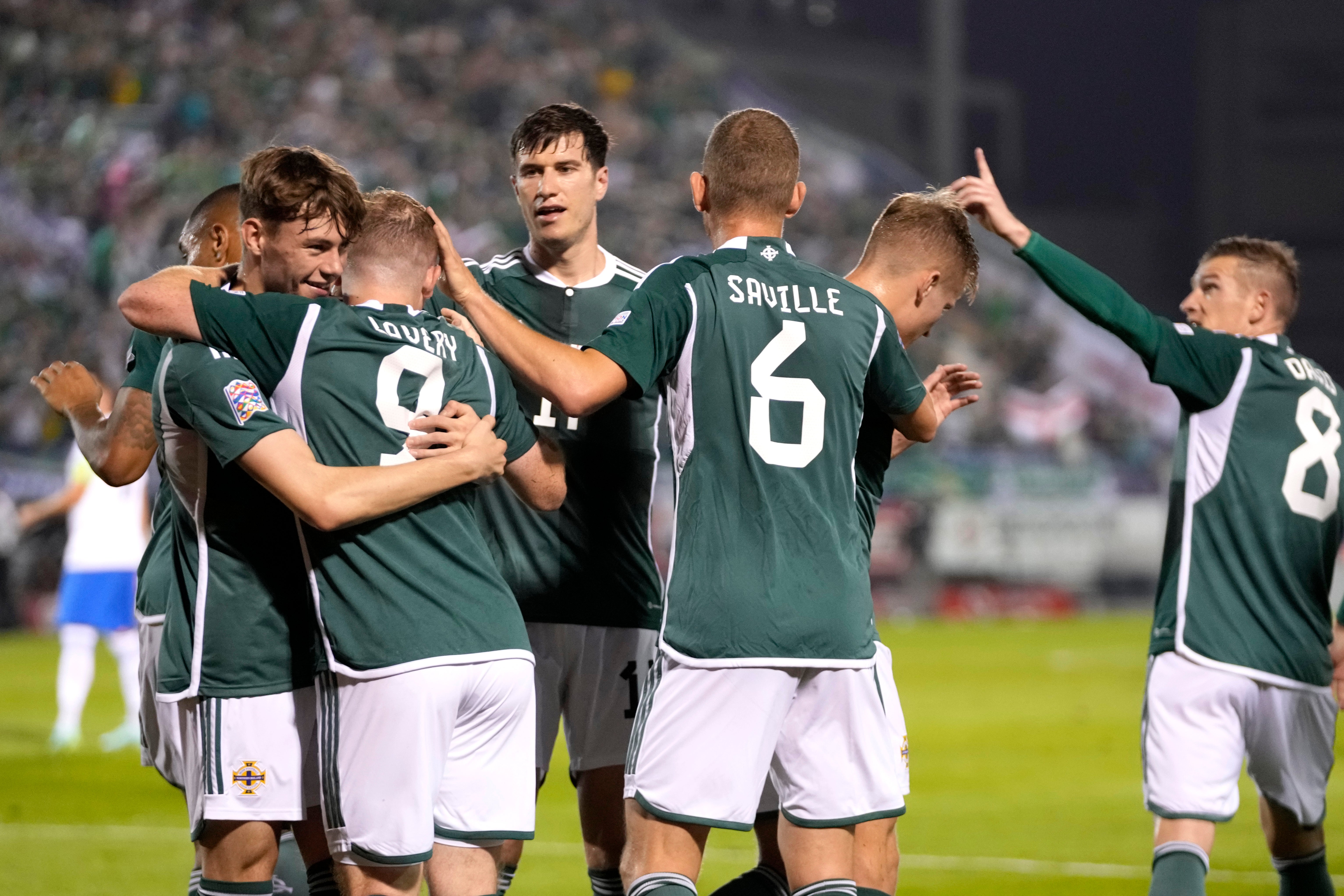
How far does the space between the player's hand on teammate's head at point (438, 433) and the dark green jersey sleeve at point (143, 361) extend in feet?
3.52

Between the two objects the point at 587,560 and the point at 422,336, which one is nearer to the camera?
the point at 422,336

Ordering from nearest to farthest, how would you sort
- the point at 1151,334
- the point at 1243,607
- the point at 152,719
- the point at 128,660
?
the point at 152,719 < the point at 1151,334 < the point at 1243,607 < the point at 128,660

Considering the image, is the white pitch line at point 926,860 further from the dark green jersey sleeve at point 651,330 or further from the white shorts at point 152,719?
the dark green jersey sleeve at point 651,330

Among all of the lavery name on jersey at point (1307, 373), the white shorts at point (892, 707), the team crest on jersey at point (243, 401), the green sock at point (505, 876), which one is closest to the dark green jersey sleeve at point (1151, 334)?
the lavery name on jersey at point (1307, 373)

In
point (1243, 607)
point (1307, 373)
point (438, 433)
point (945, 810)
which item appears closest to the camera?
point (438, 433)

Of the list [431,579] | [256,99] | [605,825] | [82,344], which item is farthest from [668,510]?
[431,579]

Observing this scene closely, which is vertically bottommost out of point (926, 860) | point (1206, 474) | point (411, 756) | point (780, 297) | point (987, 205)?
point (926, 860)

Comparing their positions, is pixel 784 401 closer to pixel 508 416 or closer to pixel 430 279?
pixel 508 416

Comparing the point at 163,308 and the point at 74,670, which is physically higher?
the point at 163,308

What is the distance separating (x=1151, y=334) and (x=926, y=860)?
3.46 m

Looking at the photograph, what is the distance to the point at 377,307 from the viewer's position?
12.1 ft

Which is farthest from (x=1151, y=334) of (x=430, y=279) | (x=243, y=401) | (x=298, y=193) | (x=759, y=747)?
(x=243, y=401)

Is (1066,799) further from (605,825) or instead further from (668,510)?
(668,510)

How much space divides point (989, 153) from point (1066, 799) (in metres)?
33.4
